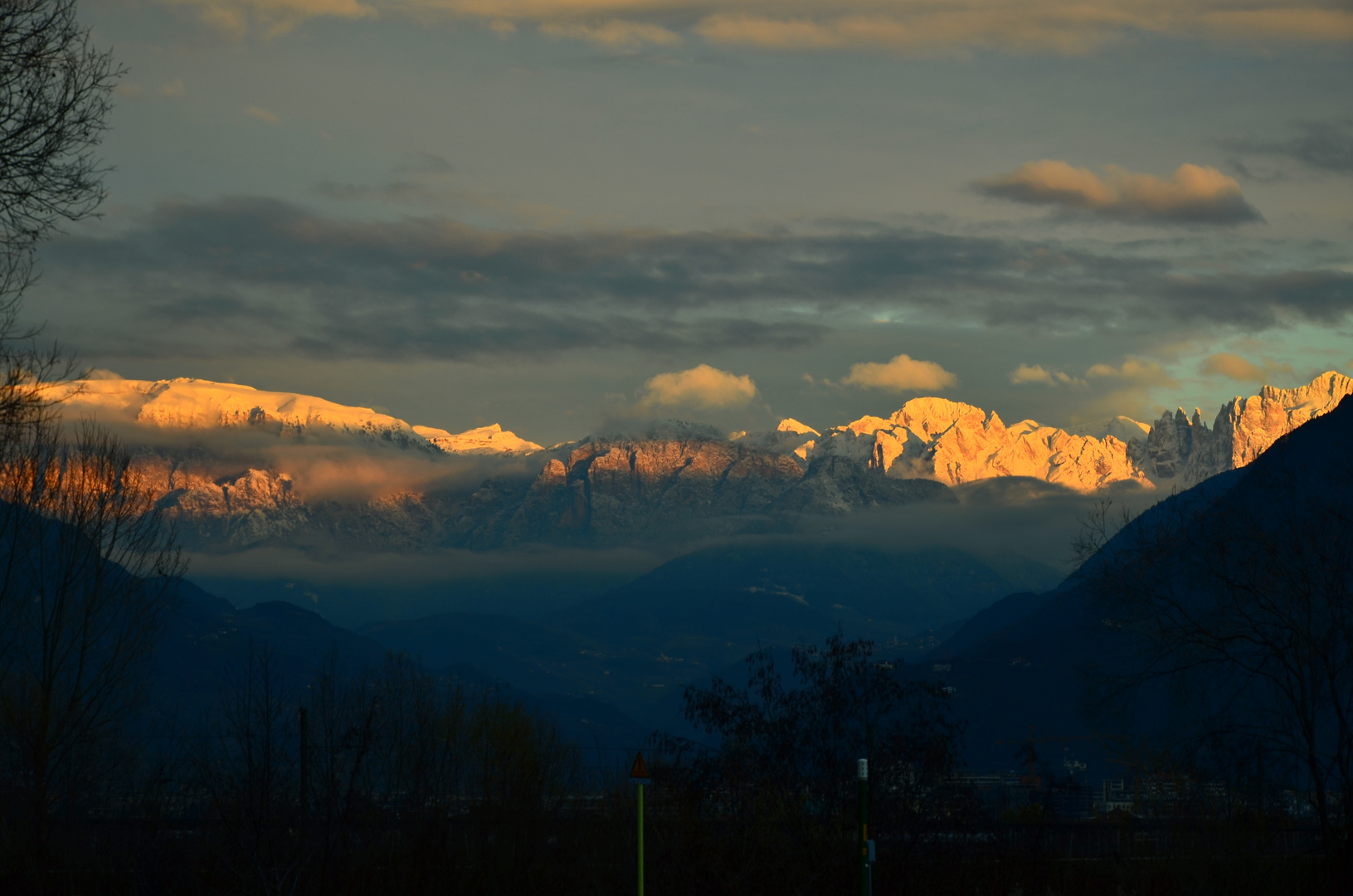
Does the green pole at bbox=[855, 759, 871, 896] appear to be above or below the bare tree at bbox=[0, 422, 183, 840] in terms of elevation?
below

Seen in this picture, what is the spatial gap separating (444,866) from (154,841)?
27.8 ft

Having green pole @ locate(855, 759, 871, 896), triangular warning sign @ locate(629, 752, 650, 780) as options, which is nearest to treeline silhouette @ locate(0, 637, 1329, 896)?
green pole @ locate(855, 759, 871, 896)

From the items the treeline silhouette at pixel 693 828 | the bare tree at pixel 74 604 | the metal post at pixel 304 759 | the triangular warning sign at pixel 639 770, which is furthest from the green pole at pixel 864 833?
the bare tree at pixel 74 604

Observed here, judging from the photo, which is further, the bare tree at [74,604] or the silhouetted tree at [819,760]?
the bare tree at [74,604]

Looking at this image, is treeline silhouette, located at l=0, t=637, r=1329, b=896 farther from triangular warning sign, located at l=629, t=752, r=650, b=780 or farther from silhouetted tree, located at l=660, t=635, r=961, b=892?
triangular warning sign, located at l=629, t=752, r=650, b=780

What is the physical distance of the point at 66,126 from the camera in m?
19.2

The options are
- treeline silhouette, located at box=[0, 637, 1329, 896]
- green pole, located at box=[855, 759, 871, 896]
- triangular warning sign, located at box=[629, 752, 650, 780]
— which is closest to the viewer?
green pole, located at box=[855, 759, 871, 896]

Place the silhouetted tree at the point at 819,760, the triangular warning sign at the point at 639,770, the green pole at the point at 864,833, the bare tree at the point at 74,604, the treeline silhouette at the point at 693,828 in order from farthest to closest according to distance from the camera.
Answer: the bare tree at the point at 74,604 → the silhouetted tree at the point at 819,760 → the treeline silhouette at the point at 693,828 → the triangular warning sign at the point at 639,770 → the green pole at the point at 864,833

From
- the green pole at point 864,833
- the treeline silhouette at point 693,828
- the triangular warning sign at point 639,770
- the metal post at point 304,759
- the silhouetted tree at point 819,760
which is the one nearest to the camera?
the green pole at point 864,833

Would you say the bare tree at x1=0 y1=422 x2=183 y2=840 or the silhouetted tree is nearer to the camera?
the silhouetted tree

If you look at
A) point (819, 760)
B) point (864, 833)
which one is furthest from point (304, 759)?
point (864, 833)

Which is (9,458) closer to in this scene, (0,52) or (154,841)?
(154,841)

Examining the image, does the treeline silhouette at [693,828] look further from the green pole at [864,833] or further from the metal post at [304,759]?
the green pole at [864,833]

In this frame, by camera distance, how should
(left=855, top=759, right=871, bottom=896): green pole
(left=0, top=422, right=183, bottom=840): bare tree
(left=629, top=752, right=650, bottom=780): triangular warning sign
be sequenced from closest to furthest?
(left=855, top=759, right=871, bottom=896): green pole, (left=629, top=752, right=650, bottom=780): triangular warning sign, (left=0, top=422, right=183, bottom=840): bare tree
